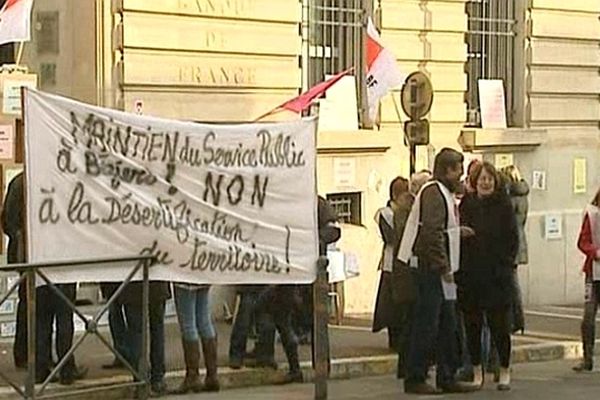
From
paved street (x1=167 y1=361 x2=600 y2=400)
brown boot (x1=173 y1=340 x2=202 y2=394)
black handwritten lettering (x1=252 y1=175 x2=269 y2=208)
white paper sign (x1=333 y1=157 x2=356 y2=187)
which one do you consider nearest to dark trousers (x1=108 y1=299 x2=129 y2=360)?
brown boot (x1=173 y1=340 x2=202 y2=394)

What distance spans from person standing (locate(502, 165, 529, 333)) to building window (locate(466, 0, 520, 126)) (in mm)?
1722

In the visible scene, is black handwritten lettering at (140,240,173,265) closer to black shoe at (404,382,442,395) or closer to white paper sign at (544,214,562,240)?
black shoe at (404,382,442,395)

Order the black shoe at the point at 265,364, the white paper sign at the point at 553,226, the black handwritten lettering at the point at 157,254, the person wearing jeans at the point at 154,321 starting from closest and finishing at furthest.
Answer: the black handwritten lettering at the point at 157,254 < the person wearing jeans at the point at 154,321 < the black shoe at the point at 265,364 < the white paper sign at the point at 553,226

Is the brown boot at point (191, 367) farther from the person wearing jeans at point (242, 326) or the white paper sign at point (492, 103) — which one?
the white paper sign at point (492, 103)

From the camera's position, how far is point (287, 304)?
13.8 metres

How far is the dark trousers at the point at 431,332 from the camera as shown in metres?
12.8

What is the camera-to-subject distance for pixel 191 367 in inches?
503

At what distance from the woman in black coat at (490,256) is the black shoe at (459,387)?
30cm

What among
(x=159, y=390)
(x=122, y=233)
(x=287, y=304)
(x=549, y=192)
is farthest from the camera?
(x=549, y=192)

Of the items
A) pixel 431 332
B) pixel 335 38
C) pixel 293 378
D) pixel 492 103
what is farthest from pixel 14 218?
pixel 492 103

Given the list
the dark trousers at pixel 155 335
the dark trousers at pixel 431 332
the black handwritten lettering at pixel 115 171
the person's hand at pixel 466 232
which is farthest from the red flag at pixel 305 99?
the black handwritten lettering at pixel 115 171

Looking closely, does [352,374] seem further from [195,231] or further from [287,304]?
[195,231]

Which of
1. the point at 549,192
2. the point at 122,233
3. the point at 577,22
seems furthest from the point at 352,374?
the point at 577,22

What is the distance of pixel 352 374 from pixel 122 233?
11.7ft
